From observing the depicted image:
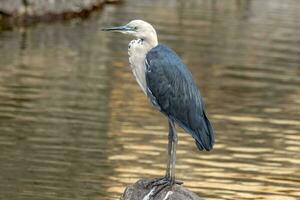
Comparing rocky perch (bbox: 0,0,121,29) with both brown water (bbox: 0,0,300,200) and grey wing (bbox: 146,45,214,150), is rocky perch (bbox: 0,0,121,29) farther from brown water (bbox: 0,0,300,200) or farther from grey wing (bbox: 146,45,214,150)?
grey wing (bbox: 146,45,214,150)

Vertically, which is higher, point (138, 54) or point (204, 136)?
point (138, 54)

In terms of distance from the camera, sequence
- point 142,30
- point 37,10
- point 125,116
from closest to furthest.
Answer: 1. point 142,30
2. point 125,116
3. point 37,10

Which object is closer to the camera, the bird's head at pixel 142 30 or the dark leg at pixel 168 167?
the bird's head at pixel 142 30

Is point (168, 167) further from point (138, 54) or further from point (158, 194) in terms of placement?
point (138, 54)

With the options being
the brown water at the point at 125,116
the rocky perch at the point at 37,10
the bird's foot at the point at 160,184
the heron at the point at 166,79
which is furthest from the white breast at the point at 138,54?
the rocky perch at the point at 37,10

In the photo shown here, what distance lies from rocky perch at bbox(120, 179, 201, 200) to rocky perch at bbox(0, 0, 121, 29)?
16162mm

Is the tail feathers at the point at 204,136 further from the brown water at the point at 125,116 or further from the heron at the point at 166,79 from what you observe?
the brown water at the point at 125,116

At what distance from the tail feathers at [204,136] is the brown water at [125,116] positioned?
2364 mm

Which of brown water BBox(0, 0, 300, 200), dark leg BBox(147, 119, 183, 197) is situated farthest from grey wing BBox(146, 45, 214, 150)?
brown water BBox(0, 0, 300, 200)

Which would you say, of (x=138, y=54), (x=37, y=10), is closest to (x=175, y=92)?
(x=138, y=54)

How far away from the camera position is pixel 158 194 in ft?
29.7

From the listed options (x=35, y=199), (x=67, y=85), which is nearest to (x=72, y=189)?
(x=35, y=199)

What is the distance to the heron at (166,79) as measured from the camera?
29.0ft

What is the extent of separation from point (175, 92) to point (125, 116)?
22.1 ft
